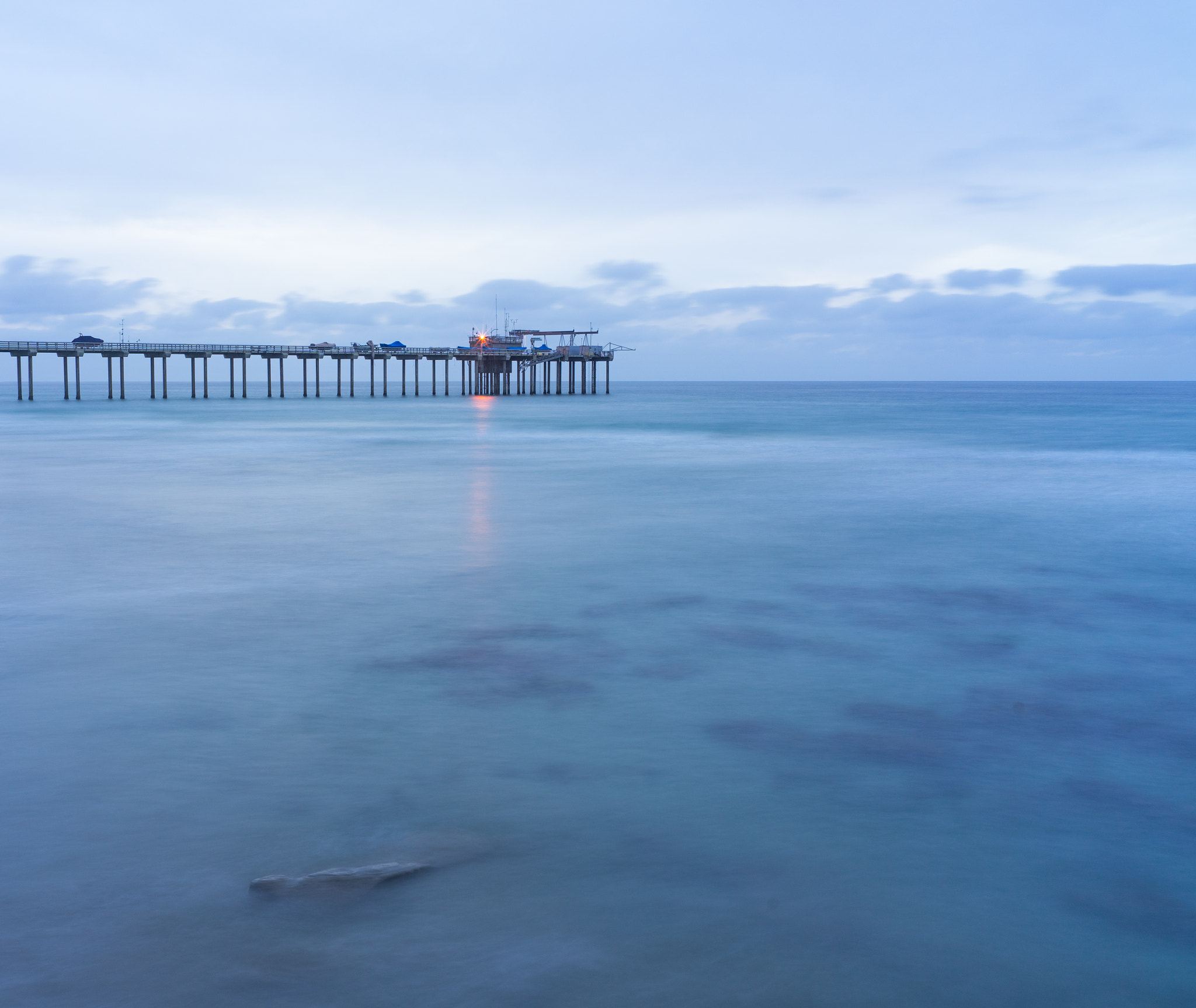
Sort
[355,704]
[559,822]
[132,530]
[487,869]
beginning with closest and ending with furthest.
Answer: [487,869] < [559,822] < [355,704] < [132,530]

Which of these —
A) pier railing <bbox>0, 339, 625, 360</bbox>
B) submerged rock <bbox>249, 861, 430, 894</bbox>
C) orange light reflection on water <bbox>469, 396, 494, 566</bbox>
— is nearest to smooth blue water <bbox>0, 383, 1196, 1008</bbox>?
submerged rock <bbox>249, 861, 430, 894</bbox>

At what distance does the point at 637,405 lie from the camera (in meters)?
105

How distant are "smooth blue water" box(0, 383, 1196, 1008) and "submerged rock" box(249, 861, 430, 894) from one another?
4.5 inches

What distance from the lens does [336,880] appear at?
6395mm

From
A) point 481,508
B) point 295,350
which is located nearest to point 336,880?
point 481,508

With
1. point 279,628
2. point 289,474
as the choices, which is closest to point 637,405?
point 289,474

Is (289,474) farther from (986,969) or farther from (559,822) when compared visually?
(986,969)

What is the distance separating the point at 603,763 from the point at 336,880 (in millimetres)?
2719

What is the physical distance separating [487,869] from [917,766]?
12.4 feet

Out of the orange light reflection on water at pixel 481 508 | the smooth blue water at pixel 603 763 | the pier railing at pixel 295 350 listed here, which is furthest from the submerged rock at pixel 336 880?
the pier railing at pixel 295 350

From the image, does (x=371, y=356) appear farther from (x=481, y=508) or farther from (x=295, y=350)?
(x=481, y=508)

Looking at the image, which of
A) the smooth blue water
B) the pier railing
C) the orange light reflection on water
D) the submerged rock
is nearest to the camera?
the smooth blue water

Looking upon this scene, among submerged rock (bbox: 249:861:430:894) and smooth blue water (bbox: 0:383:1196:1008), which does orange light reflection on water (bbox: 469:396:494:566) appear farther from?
submerged rock (bbox: 249:861:430:894)

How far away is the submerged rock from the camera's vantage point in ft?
20.7
